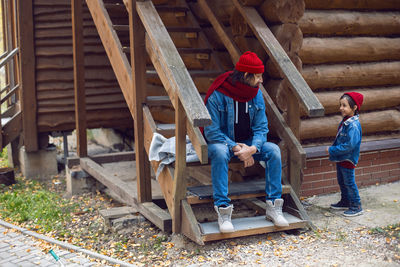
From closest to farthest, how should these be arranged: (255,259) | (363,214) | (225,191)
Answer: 1. (255,259)
2. (225,191)
3. (363,214)

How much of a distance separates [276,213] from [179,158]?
1.04 m

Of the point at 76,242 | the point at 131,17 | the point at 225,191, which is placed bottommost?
the point at 76,242

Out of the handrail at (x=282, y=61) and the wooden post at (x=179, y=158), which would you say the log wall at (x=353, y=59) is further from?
the wooden post at (x=179, y=158)

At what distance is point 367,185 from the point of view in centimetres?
656

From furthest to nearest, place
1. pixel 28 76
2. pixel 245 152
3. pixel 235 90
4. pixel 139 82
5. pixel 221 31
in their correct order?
A: pixel 28 76 < pixel 221 31 < pixel 139 82 < pixel 235 90 < pixel 245 152

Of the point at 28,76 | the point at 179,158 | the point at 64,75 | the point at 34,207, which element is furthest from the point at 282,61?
the point at 28,76

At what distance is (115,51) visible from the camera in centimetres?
610

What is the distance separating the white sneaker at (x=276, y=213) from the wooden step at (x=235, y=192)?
0.74 feet

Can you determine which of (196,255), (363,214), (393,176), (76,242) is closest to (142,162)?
(76,242)

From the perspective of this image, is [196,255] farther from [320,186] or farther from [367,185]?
[367,185]

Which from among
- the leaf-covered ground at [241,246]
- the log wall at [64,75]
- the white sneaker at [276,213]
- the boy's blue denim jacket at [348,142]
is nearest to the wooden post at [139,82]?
the leaf-covered ground at [241,246]

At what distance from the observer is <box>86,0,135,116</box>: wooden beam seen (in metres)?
5.83

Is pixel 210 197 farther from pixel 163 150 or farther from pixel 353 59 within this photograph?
pixel 353 59

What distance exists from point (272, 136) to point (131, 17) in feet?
6.53
